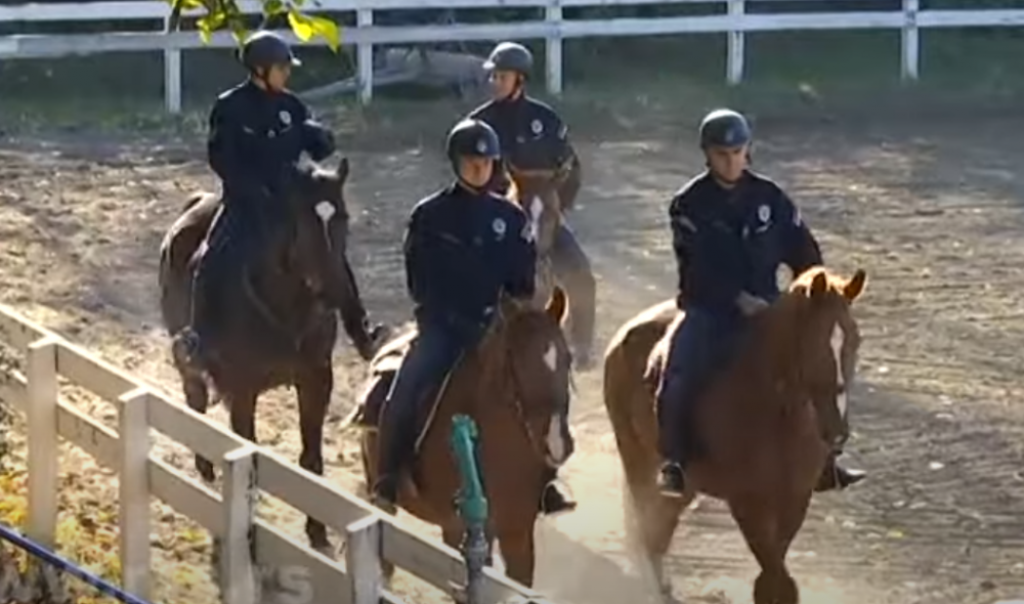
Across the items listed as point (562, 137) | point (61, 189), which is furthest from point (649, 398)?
point (61, 189)

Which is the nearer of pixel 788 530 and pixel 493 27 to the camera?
pixel 788 530

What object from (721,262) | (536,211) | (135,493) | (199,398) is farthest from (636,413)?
(199,398)

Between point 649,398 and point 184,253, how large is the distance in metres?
3.32

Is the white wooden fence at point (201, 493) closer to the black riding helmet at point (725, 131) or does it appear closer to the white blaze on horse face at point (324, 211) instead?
the white blaze on horse face at point (324, 211)

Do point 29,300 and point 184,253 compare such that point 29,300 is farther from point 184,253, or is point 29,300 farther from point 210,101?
point 210,101

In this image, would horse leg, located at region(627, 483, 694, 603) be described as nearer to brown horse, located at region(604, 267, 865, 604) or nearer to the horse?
brown horse, located at region(604, 267, 865, 604)

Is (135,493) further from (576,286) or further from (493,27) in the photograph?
(493,27)

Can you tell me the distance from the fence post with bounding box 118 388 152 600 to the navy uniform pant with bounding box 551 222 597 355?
4.31 metres

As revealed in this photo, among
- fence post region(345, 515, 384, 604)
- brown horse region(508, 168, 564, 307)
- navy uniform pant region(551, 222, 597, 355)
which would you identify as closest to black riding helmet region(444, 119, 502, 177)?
fence post region(345, 515, 384, 604)

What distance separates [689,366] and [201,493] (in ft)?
7.33

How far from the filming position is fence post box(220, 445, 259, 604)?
28.9ft

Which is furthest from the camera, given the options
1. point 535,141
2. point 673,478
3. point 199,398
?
point 535,141

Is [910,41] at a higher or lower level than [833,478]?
higher

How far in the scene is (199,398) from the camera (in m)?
12.3
